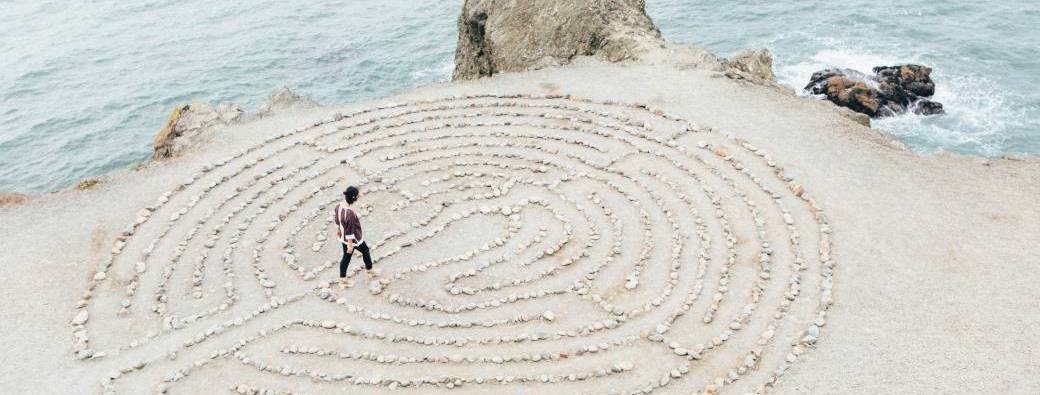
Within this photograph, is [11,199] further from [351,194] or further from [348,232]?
[351,194]

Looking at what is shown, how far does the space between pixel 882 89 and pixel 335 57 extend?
2798 centimetres

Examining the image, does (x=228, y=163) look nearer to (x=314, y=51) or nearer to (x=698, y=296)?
(x=698, y=296)

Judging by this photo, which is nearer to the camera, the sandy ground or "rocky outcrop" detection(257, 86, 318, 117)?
the sandy ground

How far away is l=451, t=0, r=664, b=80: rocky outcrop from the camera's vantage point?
27906 mm

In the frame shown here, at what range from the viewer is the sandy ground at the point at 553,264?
14.2 metres

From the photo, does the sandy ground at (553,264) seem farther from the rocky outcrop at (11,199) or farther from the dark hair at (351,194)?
the dark hair at (351,194)

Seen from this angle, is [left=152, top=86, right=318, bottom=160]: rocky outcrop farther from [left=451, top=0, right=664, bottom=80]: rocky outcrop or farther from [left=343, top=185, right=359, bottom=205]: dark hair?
[left=343, top=185, right=359, bottom=205]: dark hair

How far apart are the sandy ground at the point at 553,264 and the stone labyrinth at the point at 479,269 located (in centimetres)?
6

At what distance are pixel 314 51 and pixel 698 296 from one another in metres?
33.8

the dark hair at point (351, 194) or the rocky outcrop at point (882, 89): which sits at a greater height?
the dark hair at point (351, 194)

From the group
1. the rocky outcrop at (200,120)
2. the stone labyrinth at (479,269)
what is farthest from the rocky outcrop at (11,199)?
the rocky outcrop at (200,120)

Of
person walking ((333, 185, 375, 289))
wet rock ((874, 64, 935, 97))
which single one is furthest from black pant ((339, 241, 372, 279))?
wet rock ((874, 64, 935, 97))

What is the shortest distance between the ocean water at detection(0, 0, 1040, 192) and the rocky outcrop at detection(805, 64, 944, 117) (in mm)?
785

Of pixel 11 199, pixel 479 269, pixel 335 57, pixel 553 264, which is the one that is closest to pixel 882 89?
pixel 553 264
